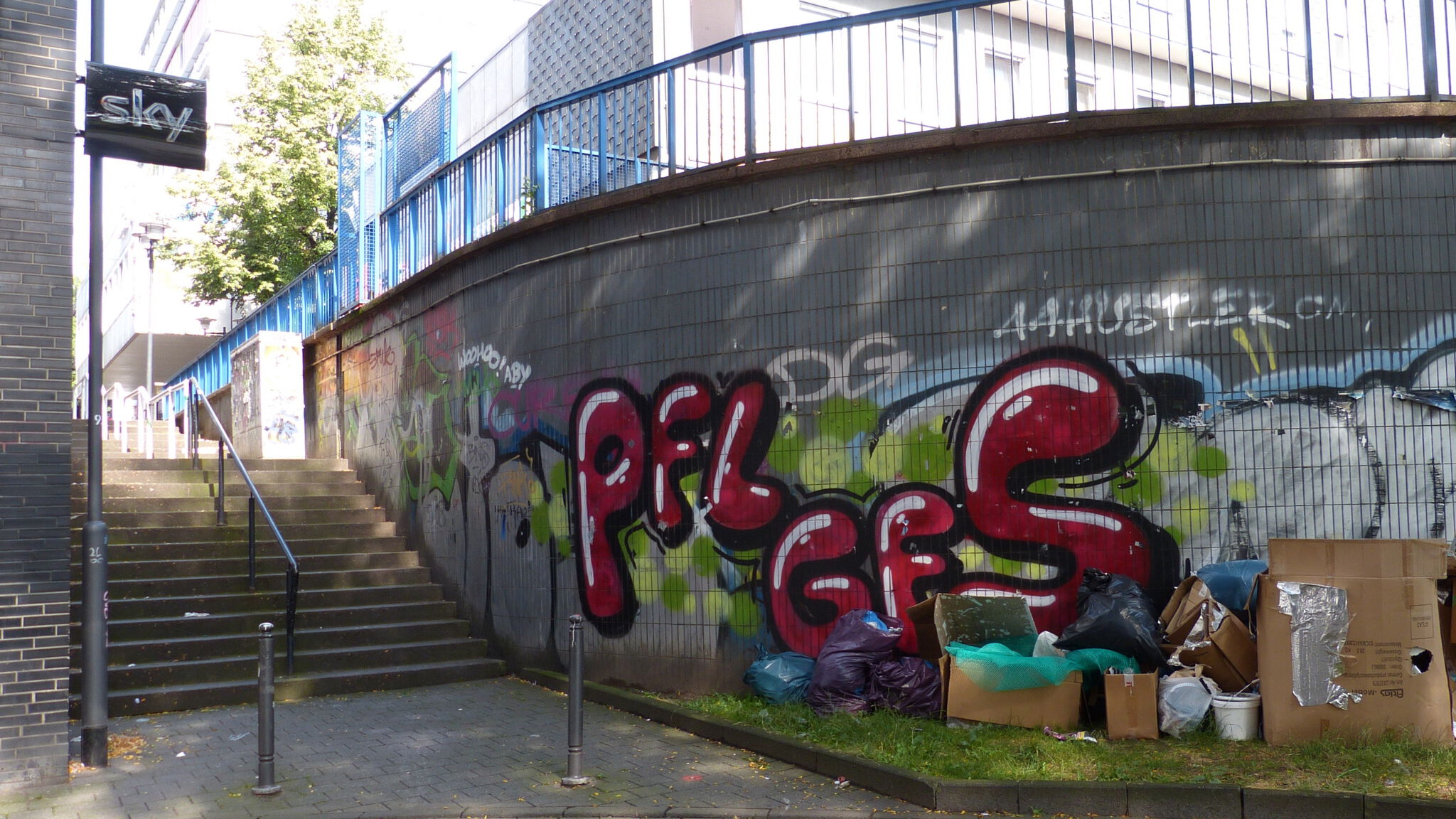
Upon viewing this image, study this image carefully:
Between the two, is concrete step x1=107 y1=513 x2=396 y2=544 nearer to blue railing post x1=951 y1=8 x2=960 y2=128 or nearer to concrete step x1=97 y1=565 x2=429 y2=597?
concrete step x1=97 y1=565 x2=429 y2=597

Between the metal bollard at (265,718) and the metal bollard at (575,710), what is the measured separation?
1.70 metres

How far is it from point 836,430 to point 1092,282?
82.3 inches

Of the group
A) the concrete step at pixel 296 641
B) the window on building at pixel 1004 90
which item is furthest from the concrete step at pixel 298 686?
the window on building at pixel 1004 90

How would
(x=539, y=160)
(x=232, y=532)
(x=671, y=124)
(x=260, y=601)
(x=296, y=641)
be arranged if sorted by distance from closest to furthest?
(x=671, y=124) < (x=296, y=641) < (x=539, y=160) < (x=260, y=601) < (x=232, y=532)

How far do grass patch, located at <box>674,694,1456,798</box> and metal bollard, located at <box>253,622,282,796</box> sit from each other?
3181 millimetres

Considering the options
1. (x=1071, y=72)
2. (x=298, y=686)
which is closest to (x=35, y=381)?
(x=298, y=686)

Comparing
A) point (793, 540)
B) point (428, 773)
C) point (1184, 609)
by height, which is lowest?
point (428, 773)

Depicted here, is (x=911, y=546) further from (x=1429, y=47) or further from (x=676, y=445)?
(x=1429, y=47)

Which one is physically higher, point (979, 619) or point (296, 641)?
point (979, 619)

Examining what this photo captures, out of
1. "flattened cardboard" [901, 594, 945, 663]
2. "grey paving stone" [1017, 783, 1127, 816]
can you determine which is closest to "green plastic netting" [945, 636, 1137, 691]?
"flattened cardboard" [901, 594, 945, 663]

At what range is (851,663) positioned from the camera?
300 inches

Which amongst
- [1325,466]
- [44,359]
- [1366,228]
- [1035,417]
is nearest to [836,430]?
[1035,417]

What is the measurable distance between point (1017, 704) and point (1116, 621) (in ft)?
2.63

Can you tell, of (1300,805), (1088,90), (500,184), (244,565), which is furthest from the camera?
(500,184)
